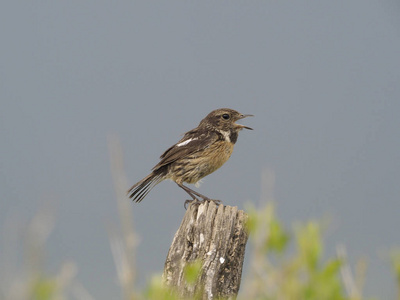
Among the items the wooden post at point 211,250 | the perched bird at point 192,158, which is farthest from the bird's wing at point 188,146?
the wooden post at point 211,250

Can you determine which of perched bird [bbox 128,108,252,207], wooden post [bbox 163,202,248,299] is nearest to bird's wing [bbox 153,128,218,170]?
perched bird [bbox 128,108,252,207]

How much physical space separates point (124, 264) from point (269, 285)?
0.61 meters

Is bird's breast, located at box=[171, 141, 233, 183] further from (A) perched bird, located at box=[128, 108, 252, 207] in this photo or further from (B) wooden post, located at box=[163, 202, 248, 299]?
(B) wooden post, located at box=[163, 202, 248, 299]

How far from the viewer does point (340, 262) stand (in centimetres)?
212

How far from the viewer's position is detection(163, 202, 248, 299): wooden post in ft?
15.0

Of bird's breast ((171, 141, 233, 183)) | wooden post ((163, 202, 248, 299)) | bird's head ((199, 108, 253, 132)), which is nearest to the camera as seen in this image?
wooden post ((163, 202, 248, 299))

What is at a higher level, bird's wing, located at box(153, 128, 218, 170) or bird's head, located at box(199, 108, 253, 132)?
bird's head, located at box(199, 108, 253, 132)

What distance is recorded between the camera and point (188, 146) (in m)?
7.52

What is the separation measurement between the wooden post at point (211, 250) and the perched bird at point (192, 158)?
7.58ft

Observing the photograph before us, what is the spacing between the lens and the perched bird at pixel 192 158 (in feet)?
24.4

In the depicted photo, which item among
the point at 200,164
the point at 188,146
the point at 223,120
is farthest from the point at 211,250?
the point at 223,120

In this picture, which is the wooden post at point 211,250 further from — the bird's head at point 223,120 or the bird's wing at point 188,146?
the bird's head at point 223,120

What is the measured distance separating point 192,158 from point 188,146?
19 cm

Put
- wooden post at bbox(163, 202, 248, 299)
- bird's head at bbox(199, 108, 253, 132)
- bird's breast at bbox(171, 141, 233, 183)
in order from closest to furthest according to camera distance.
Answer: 1. wooden post at bbox(163, 202, 248, 299)
2. bird's breast at bbox(171, 141, 233, 183)
3. bird's head at bbox(199, 108, 253, 132)
